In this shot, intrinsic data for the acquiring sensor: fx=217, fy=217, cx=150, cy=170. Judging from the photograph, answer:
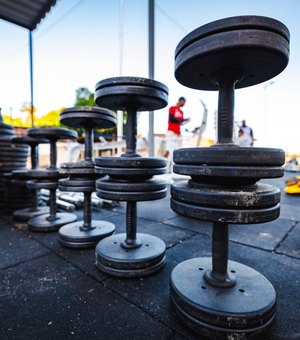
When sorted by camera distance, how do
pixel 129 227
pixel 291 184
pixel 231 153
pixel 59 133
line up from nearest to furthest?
pixel 231 153 < pixel 129 227 < pixel 59 133 < pixel 291 184

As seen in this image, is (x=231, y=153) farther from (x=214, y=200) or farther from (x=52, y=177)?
(x=52, y=177)

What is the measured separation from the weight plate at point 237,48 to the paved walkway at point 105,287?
96 centimetres

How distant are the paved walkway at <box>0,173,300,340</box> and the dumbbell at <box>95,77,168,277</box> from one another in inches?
2.9

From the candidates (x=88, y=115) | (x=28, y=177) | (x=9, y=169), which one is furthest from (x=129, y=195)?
(x=9, y=169)

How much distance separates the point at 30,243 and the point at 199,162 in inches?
59.4

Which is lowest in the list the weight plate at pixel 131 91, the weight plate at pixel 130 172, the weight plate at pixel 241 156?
the weight plate at pixel 130 172

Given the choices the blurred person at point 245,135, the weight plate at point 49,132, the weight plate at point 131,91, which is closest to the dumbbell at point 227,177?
the weight plate at point 131,91

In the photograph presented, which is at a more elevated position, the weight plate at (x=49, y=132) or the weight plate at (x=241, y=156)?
the weight plate at (x=49, y=132)

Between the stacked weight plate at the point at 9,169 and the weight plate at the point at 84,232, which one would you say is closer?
the weight plate at the point at 84,232

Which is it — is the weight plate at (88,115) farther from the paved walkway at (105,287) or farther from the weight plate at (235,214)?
the weight plate at (235,214)

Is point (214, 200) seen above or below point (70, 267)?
above

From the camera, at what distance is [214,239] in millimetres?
928

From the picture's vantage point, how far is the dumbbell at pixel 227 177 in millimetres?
666

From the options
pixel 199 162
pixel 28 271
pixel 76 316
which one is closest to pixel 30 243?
pixel 28 271
